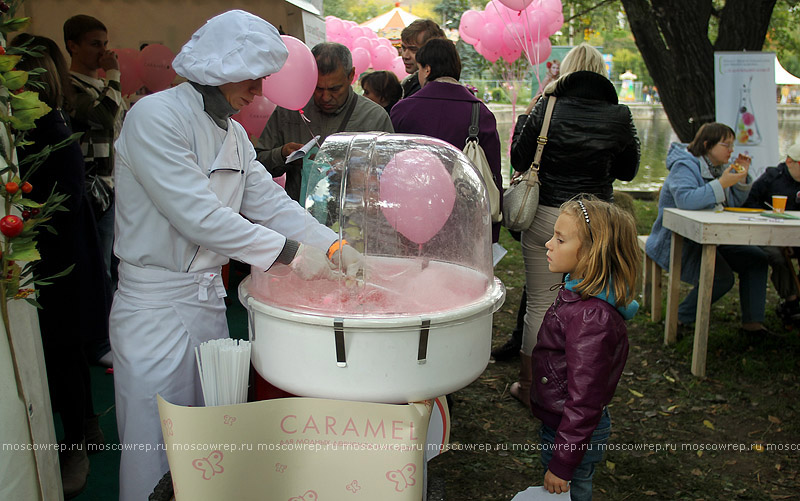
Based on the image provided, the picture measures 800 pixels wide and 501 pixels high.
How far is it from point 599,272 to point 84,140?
2792 mm

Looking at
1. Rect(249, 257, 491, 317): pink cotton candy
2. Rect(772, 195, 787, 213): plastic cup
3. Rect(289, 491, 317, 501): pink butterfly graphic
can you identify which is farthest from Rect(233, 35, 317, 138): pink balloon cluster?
Rect(772, 195, 787, 213): plastic cup

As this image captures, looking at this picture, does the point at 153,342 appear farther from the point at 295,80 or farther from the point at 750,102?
the point at 750,102

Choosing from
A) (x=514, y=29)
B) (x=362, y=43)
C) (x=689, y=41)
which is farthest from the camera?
(x=362, y=43)

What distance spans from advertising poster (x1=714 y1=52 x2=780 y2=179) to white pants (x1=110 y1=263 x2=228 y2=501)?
18.9ft

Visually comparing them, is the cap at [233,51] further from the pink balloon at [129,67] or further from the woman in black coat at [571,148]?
the pink balloon at [129,67]

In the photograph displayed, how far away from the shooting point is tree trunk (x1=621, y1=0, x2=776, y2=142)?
20.5 ft

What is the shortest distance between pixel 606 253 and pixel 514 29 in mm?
5518

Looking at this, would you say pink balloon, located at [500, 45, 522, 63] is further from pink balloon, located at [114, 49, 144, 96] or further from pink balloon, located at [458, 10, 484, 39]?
pink balloon, located at [114, 49, 144, 96]

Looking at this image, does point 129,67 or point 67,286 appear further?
point 129,67

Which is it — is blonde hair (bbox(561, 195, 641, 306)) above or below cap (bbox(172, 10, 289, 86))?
below

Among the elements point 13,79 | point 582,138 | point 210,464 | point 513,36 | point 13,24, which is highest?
point 513,36

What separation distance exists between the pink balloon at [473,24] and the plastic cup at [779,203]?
13.3 ft

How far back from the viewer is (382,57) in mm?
8117

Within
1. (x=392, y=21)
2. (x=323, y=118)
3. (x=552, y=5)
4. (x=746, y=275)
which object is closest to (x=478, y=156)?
(x=323, y=118)
